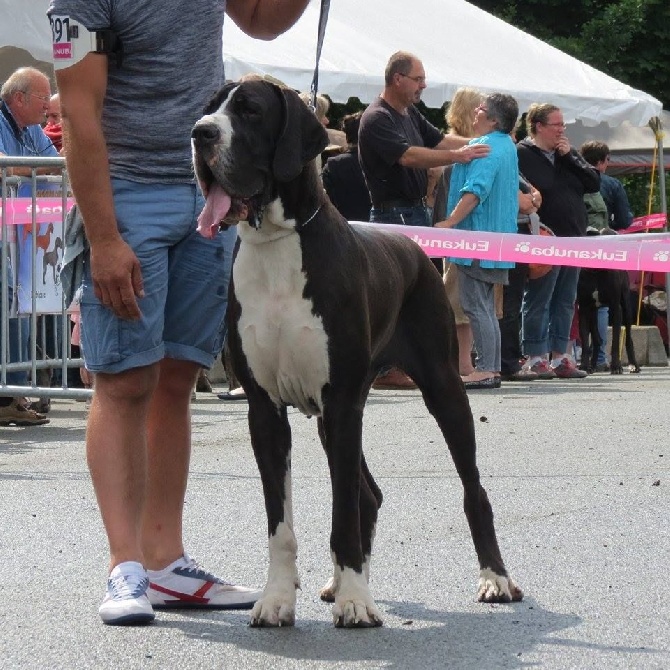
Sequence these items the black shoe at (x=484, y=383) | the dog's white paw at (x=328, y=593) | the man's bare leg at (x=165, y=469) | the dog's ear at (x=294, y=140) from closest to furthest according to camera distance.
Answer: the dog's ear at (x=294, y=140) → the dog's white paw at (x=328, y=593) → the man's bare leg at (x=165, y=469) → the black shoe at (x=484, y=383)

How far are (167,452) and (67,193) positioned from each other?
15.4 ft

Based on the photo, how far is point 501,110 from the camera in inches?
464

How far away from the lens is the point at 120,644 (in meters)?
4.20

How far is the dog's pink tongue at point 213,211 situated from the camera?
4.36 metres

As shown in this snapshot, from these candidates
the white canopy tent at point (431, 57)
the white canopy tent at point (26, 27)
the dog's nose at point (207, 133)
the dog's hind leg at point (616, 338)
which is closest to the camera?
the dog's nose at point (207, 133)

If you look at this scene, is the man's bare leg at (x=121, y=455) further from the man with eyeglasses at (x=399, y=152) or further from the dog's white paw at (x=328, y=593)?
the man with eyeglasses at (x=399, y=152)

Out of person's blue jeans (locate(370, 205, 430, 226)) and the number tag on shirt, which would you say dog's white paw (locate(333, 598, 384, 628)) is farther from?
person's blue jeans (locate(370, 205, 430, 226))

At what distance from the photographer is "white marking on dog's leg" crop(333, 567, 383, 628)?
14.4 ft

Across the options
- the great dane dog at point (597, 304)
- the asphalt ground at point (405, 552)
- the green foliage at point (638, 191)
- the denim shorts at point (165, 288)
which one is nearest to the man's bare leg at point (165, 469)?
the denim shorts at point (165, 288)

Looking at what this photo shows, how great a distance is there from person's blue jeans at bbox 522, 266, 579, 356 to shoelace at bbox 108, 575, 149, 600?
9.23 metres

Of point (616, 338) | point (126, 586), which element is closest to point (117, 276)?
point (126, 586)

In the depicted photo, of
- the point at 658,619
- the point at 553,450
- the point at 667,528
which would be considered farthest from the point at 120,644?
the point at 553,450

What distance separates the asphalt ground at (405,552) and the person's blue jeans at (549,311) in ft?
12.6

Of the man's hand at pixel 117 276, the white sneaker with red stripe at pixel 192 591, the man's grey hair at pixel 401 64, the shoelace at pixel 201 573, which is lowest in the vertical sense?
the white sneaker with red stripe at pixel 192 591
